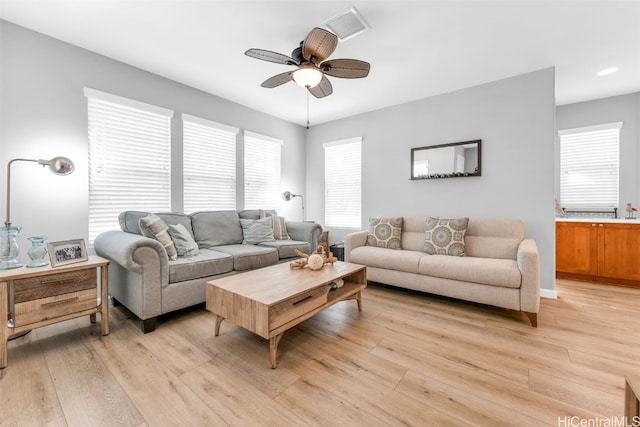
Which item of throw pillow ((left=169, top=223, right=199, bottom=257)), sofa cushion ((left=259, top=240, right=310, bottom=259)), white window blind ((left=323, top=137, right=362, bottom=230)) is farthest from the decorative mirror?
throw pillow ((left=169, top=223, right=199, bottom=257))

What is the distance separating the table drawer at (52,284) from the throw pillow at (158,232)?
1.81 feet

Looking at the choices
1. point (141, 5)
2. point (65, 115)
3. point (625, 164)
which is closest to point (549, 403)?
point (141, 5)

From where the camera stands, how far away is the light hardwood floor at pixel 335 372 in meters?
1.37

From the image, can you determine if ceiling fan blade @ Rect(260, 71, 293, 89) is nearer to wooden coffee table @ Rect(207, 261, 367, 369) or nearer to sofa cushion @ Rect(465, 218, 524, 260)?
wooden coffee table @ Rect(207, 261, 367, 369)

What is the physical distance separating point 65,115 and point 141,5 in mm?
1365

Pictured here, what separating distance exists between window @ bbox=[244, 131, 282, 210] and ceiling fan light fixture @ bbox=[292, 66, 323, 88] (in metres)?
2.24


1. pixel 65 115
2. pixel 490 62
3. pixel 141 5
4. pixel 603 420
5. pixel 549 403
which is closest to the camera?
pixel 603 420

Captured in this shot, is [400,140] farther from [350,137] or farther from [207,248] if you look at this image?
[207,248]

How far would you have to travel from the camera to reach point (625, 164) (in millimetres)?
3711

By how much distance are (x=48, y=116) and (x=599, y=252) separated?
6.47m

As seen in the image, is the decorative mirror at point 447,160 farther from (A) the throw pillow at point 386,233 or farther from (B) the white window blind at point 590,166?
(B) the white window blind at point 590,166

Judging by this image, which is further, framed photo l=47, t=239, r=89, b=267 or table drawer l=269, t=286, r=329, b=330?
framed photo l=47, t=239, r=89, b=267

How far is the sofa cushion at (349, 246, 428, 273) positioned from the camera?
A: 303cm

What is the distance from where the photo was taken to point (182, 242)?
2820mm
